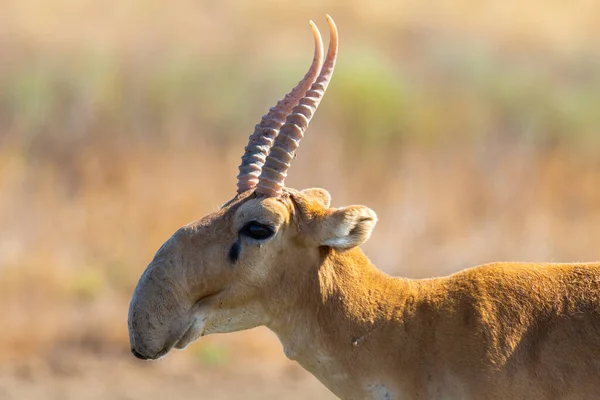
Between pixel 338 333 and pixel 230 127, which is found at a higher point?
pixel 230 127

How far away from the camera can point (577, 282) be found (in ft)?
20.0

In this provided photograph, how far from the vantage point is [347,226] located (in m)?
5.99

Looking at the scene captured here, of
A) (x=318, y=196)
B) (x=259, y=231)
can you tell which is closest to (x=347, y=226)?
(x=259, y=231)

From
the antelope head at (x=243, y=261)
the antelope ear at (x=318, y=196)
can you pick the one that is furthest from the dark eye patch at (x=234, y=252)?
the antelope ear at (x=318, y=196)

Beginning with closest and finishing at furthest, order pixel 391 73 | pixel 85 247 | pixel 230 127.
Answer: pixel 85 247, pixel 230 127, pixel 391 73

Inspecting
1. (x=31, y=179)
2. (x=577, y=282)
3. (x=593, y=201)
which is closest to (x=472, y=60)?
(x=593, y=201)

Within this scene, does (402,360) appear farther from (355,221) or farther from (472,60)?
(472,60)

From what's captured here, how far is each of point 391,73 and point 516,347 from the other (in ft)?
56.3

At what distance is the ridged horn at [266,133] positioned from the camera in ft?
21.3

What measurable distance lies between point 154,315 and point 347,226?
1.21 meters

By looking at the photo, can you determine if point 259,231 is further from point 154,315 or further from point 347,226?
point 154,315

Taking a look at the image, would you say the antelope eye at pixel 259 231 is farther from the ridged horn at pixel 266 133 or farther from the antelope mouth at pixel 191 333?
the antelope mouth at pixel 191 333

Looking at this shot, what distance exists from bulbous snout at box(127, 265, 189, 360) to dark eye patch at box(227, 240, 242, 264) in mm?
373

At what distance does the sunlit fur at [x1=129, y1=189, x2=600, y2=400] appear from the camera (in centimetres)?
582
